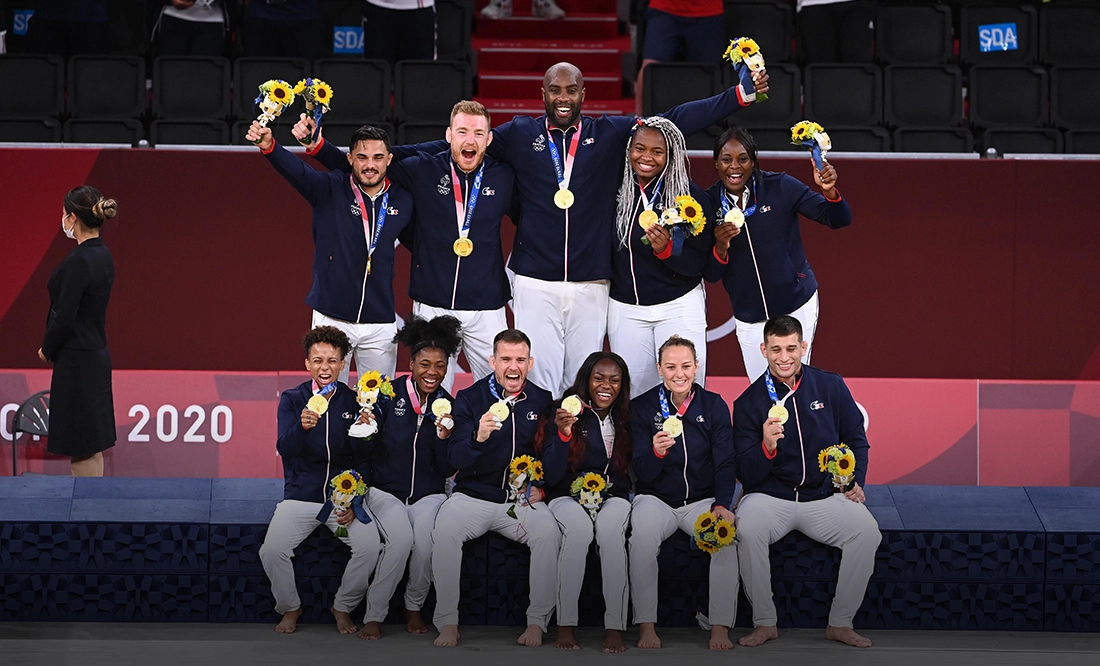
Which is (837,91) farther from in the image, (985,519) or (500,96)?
(985,519)

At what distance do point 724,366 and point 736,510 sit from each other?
243cm

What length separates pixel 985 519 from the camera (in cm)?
→ 546

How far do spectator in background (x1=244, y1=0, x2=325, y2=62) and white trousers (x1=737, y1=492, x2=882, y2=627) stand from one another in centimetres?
486

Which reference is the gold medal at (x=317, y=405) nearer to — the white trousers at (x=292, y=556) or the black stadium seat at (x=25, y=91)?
the white trousers at (x=292, y=556)

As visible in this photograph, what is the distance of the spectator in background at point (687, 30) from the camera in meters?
8.68

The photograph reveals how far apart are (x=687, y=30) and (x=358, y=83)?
2268 millimetres

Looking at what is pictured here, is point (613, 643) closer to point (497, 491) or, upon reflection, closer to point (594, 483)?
point (594, 483)

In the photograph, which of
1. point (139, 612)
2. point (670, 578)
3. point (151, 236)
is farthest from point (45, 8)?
point (670, 578)

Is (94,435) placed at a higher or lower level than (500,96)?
lower

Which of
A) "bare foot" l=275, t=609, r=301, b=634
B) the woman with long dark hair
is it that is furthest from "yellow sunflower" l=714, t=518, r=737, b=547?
"bare foot" l=275, t=609, r=301, b=634

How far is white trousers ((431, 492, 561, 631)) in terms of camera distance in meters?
5.22

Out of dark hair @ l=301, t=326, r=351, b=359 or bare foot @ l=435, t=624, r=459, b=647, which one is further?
dark hair @ l=301, t=326, r=351, b=359

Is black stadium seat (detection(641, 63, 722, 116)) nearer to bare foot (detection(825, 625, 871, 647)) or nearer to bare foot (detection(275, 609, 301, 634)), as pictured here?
bare foot (detection(825, 625, 871, 647))

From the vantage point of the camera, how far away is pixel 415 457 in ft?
18.1
